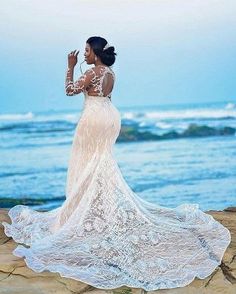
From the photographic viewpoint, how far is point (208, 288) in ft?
11.8

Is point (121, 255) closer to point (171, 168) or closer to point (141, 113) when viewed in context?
point (171, 168)

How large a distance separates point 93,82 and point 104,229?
99 centimetres

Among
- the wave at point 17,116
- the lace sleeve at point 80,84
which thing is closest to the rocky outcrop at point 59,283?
the lace sleeve at point 80,84

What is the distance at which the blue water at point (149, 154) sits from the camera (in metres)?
12.0

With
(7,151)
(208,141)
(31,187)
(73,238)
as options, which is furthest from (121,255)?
(208,141)

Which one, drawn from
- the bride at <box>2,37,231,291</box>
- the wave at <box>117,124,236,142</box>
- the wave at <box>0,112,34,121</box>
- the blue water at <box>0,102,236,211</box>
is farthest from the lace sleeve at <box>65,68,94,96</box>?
the wave at <box>0,112,34,121</box>

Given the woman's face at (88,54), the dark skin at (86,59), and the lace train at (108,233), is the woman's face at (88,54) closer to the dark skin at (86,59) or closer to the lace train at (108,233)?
the dark skin at (86,59)

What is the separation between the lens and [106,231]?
161 inches

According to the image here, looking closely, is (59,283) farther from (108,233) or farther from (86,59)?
(86,59)

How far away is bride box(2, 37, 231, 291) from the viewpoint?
12.3ft

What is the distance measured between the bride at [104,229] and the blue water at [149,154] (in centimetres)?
619

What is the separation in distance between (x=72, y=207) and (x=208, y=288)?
1.17 meters

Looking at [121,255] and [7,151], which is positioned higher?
[121,255]

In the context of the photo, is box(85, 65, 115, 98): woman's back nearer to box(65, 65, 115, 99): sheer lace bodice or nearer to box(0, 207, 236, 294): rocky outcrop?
A: box(65, 65, 115, 99): sheer lace bodice
